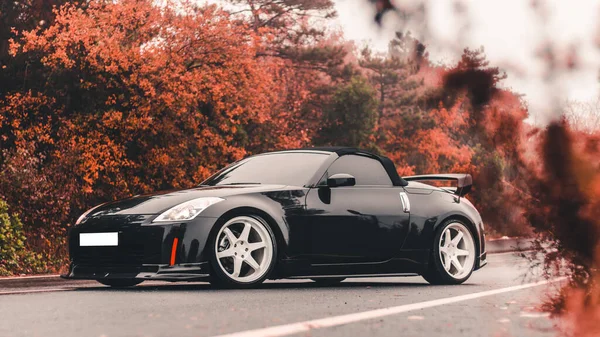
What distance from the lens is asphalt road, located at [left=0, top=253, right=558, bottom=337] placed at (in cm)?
568

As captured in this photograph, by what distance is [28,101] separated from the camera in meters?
21.5

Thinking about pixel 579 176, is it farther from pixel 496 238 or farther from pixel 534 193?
pixel 496 238

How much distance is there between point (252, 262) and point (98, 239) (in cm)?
147

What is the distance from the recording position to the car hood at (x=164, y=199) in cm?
880

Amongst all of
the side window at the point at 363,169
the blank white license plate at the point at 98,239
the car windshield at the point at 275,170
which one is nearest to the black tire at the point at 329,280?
the side window at the point at 363,169

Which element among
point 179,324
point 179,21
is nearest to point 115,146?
point 179,21

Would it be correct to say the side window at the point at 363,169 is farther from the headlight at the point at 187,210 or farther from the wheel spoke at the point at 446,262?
the headlight at the point at 187,210

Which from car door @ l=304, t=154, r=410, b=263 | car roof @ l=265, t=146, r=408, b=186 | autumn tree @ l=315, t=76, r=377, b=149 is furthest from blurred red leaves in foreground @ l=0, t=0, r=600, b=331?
autumn tree @ l=315, t=76, r=377, b=149

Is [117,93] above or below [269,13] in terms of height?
below

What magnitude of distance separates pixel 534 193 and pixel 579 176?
207mm

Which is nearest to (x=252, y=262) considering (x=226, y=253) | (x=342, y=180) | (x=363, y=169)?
(x=226, y=253)

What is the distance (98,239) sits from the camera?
8883 millimetres

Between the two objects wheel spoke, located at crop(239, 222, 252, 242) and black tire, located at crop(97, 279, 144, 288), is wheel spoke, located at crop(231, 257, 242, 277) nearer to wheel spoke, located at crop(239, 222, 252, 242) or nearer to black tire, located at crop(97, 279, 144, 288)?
wheel spoke, located at crop(239, 222, 252, 242)

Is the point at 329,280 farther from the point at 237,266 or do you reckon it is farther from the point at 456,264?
the point at 237,266
